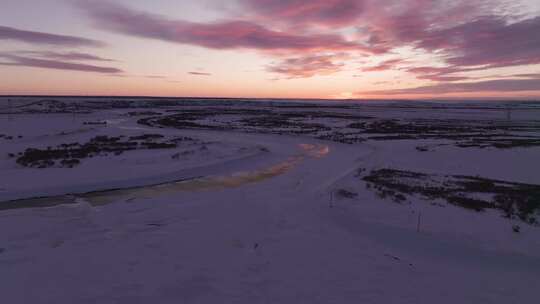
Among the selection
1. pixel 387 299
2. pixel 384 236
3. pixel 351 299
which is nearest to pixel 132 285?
pixel 351 299

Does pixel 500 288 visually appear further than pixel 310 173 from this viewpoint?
No

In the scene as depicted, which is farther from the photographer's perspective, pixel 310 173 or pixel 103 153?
pixel 103 153

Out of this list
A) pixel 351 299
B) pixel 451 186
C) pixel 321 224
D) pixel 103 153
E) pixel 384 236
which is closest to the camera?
pixel 351 299

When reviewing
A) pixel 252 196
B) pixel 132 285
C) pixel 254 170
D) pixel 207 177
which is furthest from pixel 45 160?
pixel 132 285

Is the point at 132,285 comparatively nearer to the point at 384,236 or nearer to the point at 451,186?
the point at 384,236

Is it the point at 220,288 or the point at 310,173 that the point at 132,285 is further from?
the point at 310,173

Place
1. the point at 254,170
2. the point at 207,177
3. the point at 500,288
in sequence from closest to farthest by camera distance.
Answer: the point at 500,288
the point at 207,177
the point at 254,170

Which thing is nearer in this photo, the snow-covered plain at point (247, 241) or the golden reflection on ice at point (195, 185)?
the snow-covered plain at point (247, 241)

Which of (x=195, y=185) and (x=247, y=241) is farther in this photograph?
(x=195, y=185)

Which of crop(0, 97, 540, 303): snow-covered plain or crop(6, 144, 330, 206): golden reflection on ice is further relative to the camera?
crop(6, 144, 330, 206): golden reflection on ice
